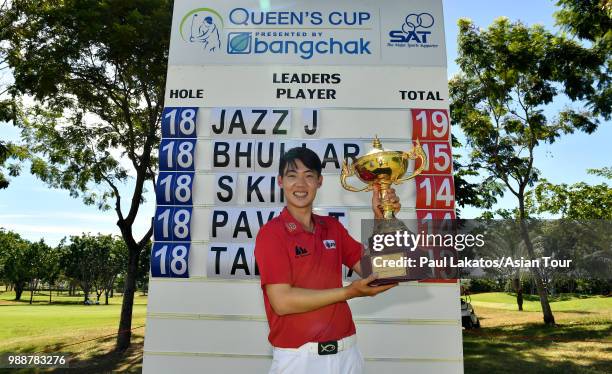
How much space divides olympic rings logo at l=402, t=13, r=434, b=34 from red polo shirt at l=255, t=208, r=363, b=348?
166 inches

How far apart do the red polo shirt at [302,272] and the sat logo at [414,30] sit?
407 cm

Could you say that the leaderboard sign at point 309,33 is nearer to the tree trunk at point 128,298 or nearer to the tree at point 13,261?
the tree trunk at point 128,298

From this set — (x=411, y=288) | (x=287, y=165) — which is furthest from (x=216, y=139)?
(x=411, y=288)

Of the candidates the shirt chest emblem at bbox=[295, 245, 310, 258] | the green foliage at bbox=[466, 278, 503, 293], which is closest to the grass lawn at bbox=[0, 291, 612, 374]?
the shirt chest emblem at bbox=[295, 245, 310, 258]

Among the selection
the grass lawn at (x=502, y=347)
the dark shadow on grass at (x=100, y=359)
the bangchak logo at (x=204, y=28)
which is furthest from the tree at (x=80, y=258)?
the bangchak logo at (x=204, y=28)

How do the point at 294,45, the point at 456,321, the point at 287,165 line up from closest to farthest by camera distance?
the point at 287,165 < the point at 456,321 < the point at 294,45

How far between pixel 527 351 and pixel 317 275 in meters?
14.1

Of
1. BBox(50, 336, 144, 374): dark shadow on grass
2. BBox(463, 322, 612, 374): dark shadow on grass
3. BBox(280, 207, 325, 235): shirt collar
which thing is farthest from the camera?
BBox(50, 336, 144, 374): dark shadow on grass

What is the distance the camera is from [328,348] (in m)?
2.87

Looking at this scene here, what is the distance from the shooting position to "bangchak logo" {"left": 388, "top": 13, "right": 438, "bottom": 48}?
597 cm

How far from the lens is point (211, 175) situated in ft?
18.3

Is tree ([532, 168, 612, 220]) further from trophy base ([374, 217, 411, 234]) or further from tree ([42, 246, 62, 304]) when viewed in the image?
tree ([42, 246, 62, 304])

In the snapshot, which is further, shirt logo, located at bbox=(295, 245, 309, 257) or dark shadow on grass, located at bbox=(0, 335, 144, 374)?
dark shadow on grass, located at bbox=(0, 335, 144, 374)

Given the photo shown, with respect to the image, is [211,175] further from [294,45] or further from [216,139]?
[294,45]
